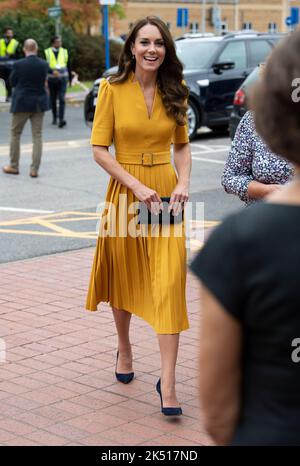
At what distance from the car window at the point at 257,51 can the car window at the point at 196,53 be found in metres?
0.71

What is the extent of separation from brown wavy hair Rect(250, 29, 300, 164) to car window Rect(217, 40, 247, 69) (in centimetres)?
1662

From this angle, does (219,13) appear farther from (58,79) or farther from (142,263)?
(142,263)

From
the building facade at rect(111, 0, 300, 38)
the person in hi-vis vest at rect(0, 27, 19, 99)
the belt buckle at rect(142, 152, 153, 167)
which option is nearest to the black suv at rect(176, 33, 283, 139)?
the person in hi-vis vest at rect(0, 27, 19, 99)

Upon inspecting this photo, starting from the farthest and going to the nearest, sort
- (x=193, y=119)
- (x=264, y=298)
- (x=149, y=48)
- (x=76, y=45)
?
(x=76, y=45)
(x=193, y=119)
(x=149, y=48)
(x=264, y=298)

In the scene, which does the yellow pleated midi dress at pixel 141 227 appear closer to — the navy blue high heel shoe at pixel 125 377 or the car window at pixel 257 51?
the navy blue high heel shoe at pixel 125 377

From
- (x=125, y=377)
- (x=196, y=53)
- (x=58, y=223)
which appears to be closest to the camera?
(x=125, y=377)

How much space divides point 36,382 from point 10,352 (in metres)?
0.58

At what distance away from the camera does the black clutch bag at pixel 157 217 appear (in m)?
4.88

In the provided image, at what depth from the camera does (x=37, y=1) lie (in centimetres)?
3825

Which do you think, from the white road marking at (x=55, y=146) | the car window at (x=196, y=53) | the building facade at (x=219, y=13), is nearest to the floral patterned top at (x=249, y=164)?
the white road marking at (x=55, y=146)

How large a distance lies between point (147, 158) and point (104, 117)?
30cm

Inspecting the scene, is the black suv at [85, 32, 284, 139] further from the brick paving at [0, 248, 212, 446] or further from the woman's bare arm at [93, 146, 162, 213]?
the woman's bare arm at [93, 146, 162, 213]

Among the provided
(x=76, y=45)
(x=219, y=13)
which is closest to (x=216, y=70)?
(x=76, y=45)

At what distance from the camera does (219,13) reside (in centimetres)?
6544
